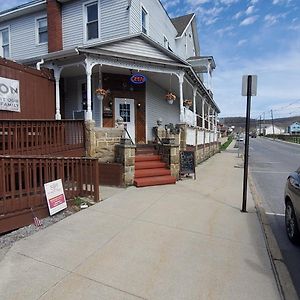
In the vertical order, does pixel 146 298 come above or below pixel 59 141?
below

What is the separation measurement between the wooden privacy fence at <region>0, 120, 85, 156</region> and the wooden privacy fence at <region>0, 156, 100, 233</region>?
105 centimetres

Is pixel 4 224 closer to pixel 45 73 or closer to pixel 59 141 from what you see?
pixel 59 141

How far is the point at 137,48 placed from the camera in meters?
11.8

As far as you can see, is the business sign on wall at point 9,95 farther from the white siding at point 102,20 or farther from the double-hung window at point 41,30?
the double-hung window at point 41,30

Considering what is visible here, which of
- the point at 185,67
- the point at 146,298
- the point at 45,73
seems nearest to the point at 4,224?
the point at 146,298

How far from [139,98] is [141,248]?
10.0 meters

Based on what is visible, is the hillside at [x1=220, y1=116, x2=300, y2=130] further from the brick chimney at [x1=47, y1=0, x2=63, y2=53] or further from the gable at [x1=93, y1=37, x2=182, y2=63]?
the gable at [x1=93, y1=37, x2=182, y2=63]

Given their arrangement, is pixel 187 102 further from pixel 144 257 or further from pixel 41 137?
pixel 144 257

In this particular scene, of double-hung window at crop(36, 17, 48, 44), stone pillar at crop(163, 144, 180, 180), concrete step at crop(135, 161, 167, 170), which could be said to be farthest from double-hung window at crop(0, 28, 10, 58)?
stone pillar at crop(163, 144, 180, 180)

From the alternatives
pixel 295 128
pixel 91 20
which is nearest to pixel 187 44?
pixel 91 20

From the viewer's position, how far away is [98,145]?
9852 millimetres

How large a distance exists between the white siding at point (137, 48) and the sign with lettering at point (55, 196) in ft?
21.1

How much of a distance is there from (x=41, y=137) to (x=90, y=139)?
7.19 feet

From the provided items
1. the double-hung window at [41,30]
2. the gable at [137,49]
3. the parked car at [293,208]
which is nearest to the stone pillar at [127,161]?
the gable at [137,49]
